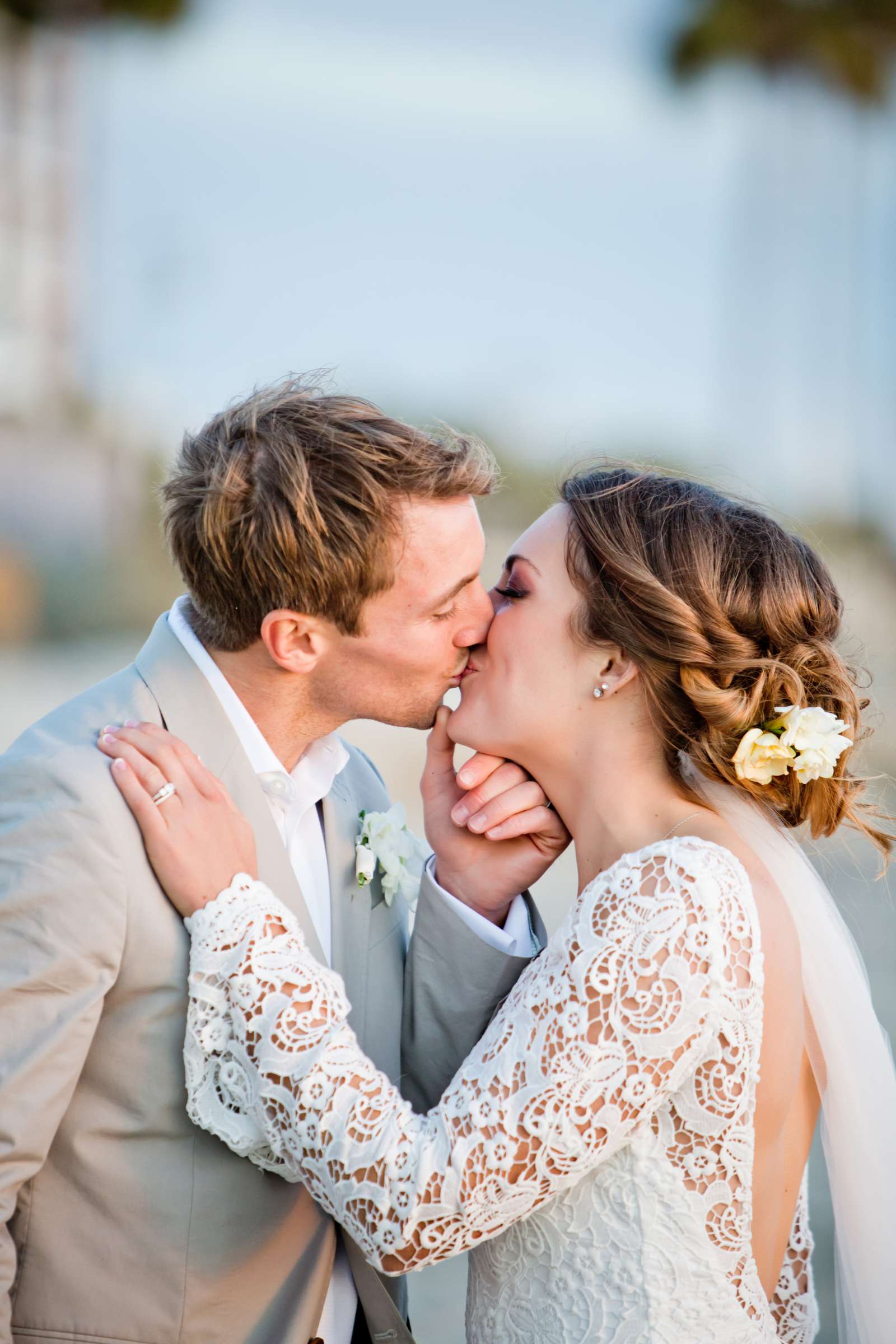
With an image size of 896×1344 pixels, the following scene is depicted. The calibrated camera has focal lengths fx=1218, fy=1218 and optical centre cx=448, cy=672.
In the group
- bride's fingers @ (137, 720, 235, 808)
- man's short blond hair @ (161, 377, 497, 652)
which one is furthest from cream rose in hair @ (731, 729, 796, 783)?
bride's fingers @ (137, 720, 235, 808)

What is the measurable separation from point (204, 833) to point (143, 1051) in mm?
437

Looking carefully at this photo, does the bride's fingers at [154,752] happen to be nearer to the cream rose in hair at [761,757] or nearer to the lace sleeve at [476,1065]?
the lace sleeve at [476,1065]

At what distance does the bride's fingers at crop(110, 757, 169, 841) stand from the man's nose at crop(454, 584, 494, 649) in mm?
934

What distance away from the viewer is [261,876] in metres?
2.61

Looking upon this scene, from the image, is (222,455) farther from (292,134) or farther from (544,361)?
(292,134)

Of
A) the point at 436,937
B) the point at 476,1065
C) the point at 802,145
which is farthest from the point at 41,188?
the point at 476,1065

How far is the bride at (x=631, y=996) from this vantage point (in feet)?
7.45

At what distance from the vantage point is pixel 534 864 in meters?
3.07

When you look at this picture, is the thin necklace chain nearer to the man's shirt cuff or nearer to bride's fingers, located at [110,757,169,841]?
the man's shirt cuff

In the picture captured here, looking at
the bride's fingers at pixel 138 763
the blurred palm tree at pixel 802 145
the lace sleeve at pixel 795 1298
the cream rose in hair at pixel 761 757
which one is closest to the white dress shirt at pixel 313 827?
the bride's fingers at pixel 138 763

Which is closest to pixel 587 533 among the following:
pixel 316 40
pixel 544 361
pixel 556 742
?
pixel 556 742

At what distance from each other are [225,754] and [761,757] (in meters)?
1.18

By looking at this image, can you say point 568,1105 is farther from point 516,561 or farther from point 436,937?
point 516,561

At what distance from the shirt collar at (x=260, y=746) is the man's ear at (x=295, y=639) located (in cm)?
14
